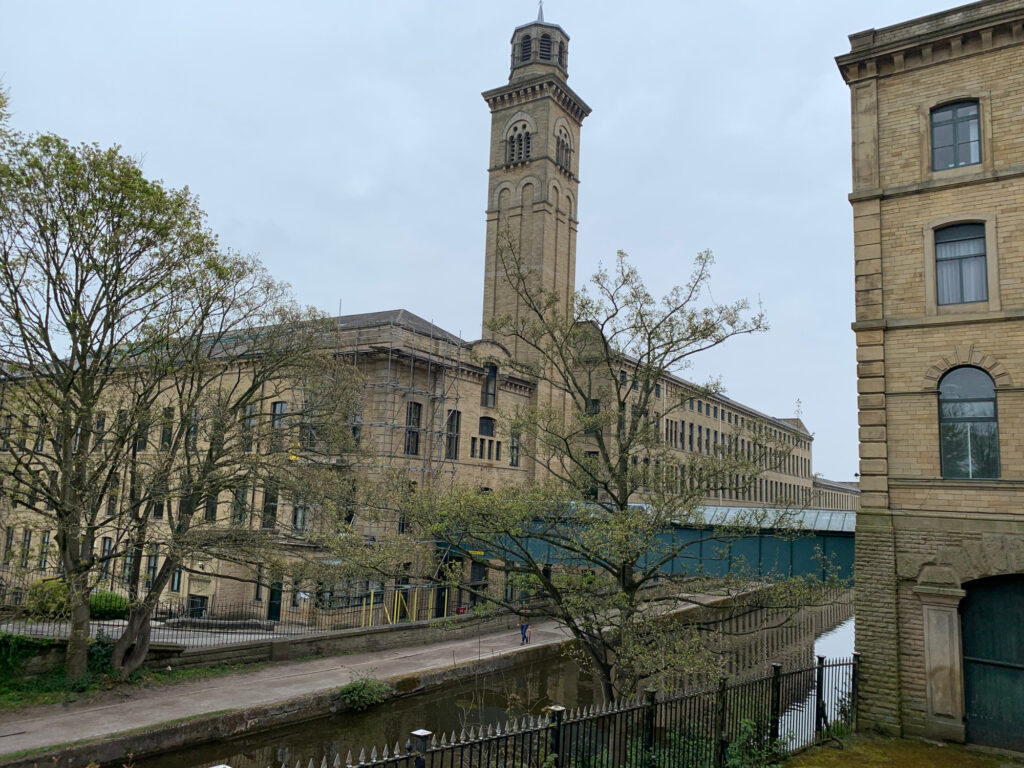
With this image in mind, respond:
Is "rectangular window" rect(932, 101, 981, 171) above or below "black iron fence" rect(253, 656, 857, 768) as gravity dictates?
above

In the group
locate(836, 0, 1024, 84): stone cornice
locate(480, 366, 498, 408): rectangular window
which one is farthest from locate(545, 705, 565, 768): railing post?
locate(480, 366, 498, 408): rectangular window

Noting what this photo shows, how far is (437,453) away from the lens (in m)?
37.3

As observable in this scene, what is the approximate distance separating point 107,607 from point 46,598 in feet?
39.7

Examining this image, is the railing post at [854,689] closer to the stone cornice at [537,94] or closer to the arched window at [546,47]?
the stone cornice at [537,94]

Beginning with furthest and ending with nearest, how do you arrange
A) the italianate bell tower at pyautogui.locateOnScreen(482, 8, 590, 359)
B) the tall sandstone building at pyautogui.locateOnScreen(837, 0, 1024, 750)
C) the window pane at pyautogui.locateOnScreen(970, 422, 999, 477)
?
the italianate bell tower at pyautogui.locateOnScreen(482, 8, 590, 359), the window pane at pyautogui.locateOnScreen(970, 422, 999, 477), the tall sandstone building at pyautogui.locateOnScreen(837, 0, 1024, 750)

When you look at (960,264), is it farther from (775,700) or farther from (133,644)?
(133,644)

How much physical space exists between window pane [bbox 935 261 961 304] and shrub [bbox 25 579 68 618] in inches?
822

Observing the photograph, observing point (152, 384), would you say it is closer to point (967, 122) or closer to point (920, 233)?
point (920, 233)

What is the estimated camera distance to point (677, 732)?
1227 centimetres

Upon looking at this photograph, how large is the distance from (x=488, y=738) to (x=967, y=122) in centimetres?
1653

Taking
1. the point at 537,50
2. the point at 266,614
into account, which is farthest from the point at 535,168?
the point at 266,614

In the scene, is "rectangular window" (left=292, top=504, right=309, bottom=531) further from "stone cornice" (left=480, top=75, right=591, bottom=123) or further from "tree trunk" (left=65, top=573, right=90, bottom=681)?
"stone cornice" (left=480, top=75, right=591, bottom=123)

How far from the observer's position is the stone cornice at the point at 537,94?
52.2 m

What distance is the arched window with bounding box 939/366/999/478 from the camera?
1470 centimetres
